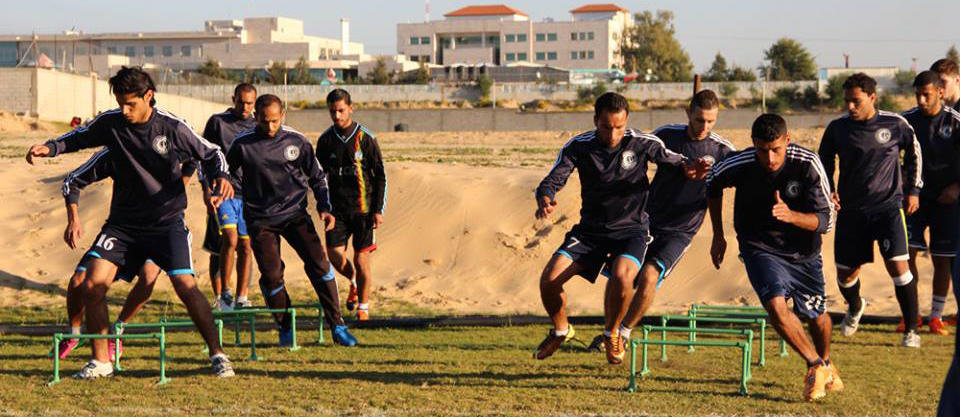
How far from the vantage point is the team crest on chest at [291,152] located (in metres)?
8.93

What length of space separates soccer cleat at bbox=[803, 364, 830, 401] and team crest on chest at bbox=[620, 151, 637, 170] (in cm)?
190

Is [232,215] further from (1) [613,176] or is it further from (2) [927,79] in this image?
(2) [927,79]

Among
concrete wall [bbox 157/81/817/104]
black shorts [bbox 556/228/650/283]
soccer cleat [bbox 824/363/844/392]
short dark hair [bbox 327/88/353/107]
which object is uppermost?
concrete wall [bbox 157/81/817/104]

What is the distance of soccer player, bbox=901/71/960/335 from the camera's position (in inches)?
371

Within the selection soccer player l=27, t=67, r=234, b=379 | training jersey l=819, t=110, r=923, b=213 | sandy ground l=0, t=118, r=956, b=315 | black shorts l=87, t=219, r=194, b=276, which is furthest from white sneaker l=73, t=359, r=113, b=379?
training jersey l=819, t=110, r=923, b=213

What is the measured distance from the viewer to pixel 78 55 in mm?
110688

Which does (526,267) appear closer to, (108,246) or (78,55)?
(108,246)

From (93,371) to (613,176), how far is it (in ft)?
12.2

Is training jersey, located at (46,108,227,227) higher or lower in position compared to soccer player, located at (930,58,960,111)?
lower

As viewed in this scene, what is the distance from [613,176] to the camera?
7.95 metres

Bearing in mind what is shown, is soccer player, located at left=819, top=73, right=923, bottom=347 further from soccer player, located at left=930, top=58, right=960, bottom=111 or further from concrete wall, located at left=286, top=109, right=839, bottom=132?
concrete wall, located at left=286, top=109, right=839, bottom=132

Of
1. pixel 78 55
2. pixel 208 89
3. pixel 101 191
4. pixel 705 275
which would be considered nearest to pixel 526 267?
pixel 705 275

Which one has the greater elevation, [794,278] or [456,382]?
[794,278]

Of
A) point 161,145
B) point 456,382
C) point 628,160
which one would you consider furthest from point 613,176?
point 161,145
